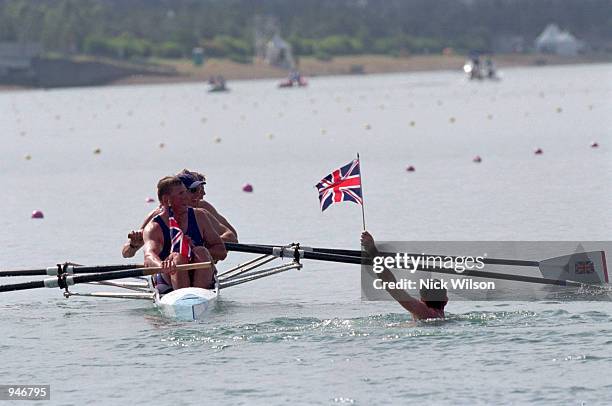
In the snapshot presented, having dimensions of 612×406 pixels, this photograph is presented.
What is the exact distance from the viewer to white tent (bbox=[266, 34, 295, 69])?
625 ft

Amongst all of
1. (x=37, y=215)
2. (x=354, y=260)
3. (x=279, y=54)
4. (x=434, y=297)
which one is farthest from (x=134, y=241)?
(x=279, y=54)

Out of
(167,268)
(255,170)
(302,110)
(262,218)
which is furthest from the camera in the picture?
(302,110)

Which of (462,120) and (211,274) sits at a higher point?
(462,120)

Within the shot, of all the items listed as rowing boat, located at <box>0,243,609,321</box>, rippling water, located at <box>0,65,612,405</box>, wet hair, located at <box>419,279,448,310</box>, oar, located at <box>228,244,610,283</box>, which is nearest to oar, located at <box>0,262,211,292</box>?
rowing boat, located at <box>0,243,609,321</box>

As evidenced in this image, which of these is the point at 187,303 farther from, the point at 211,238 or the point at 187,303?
the point at 211,238

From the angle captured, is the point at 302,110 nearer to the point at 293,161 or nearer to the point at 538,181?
the point at 293,161

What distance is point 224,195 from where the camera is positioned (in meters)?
34.8

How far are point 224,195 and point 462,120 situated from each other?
117 ft

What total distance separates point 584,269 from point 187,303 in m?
5.17

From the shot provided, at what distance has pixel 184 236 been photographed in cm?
1819

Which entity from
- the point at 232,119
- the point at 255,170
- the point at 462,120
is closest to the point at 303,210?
the point at 255,170

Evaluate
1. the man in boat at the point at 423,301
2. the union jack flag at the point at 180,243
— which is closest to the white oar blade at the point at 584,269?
the man in boat at the point at 423,301

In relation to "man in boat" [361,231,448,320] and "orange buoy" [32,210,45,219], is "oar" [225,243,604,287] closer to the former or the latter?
"man in boat" [361,231,448,320]

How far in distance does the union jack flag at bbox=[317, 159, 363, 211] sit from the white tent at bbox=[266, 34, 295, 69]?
17194cm
